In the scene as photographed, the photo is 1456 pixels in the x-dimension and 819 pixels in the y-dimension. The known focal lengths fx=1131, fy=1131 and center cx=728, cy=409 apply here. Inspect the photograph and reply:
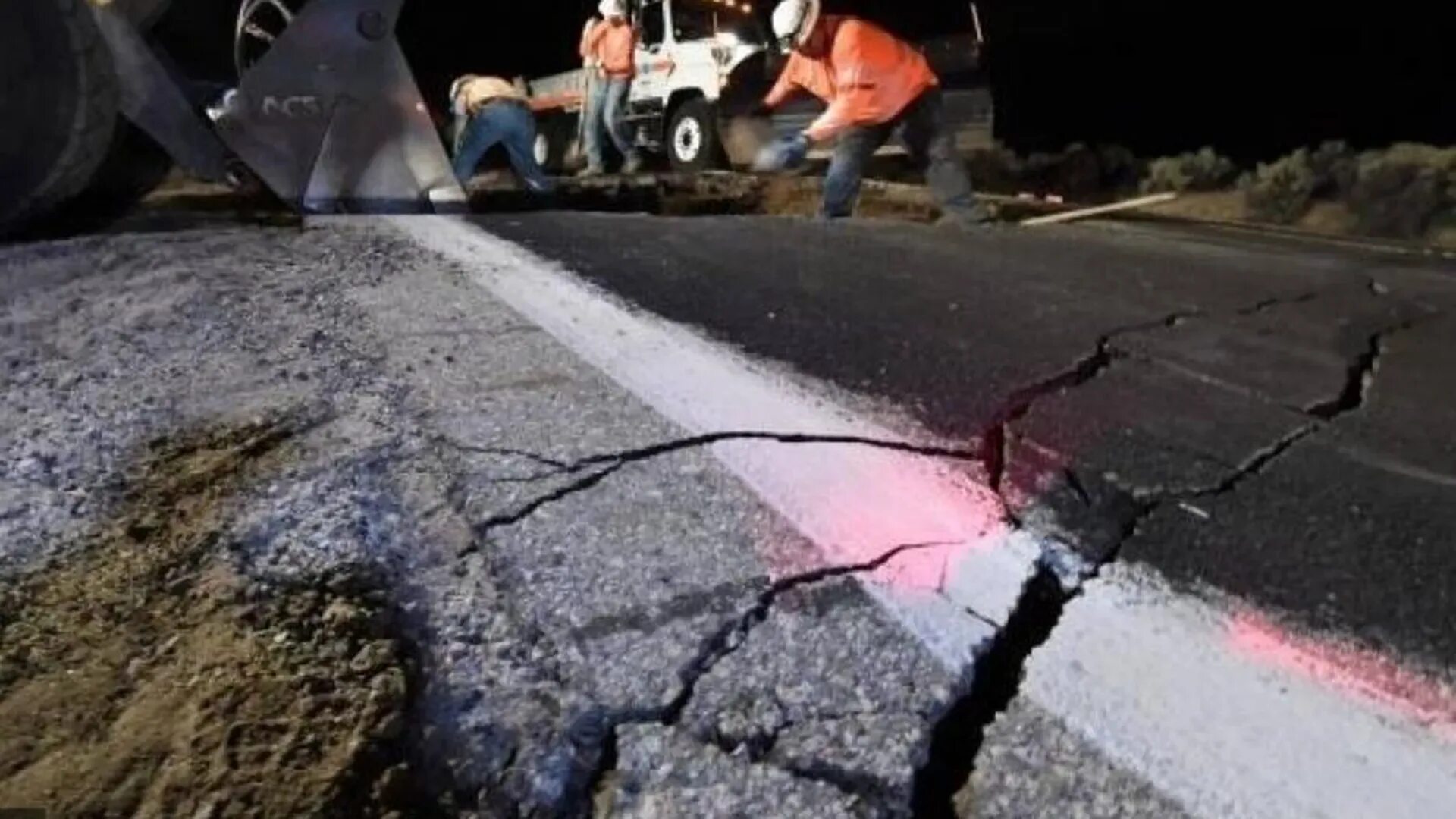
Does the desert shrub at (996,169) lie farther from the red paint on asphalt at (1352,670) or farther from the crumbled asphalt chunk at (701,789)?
the crumbled asphalt chunk at (701,789)

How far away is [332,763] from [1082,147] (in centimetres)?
1313

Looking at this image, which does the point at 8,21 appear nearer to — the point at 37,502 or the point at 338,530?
the point at 37,502

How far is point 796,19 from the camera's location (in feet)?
22.1

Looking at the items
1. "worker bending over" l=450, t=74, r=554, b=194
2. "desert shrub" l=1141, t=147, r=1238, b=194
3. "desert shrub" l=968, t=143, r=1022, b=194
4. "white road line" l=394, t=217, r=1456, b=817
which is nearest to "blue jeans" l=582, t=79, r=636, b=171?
"desert shrub" l=968, t=143, r=1022, b=194

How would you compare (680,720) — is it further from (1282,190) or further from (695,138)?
(695,138)

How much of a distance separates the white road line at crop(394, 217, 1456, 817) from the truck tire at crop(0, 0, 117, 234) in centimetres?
312

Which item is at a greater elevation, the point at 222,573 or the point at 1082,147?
the point at 222,573

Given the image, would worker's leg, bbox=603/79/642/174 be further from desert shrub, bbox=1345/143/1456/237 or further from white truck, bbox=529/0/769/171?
desert shrub, bbox=1345/143/1456/237

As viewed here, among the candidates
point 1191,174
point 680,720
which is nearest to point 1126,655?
point 680,720

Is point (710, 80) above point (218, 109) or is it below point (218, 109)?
below

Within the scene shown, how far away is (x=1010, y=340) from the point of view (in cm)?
357

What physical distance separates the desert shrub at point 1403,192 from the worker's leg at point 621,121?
735 cm

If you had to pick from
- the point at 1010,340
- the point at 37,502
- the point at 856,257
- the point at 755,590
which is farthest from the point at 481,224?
the point at 755,590

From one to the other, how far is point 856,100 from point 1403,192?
5313 millimetres
